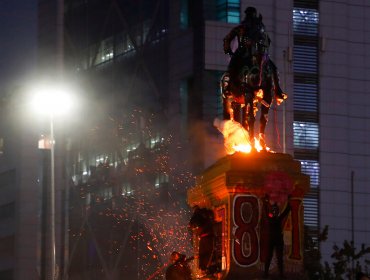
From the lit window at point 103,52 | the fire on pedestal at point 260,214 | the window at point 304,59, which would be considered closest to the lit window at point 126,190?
the lit window at point 103,52

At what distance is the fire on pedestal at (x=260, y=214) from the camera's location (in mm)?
20531

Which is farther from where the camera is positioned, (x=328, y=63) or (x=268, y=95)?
(x=328, y=63)

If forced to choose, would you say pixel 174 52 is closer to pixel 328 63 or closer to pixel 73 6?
pixel 328 63

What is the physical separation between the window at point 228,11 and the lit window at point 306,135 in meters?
8.42

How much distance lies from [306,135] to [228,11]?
1011 cm

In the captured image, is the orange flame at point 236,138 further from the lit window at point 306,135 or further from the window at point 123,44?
the window at point 123,44

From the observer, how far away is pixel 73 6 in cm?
10062

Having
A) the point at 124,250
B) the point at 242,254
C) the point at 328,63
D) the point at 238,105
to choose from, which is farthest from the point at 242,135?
the point at 124,250

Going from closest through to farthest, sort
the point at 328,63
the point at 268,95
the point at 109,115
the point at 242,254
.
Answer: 1. the point at 242,254
2. the point at 268,95
3. the point at 328,63
4. the point at 109,115

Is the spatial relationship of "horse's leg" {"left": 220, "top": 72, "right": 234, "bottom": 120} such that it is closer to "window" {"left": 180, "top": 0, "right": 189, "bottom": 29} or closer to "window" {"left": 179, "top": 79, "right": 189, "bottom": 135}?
"window" {"left": 179, "top": 79, "right": 189, "bottom": 135}

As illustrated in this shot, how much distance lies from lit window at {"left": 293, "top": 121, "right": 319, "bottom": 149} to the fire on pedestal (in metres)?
54.8

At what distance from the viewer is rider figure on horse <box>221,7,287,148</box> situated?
21.9m

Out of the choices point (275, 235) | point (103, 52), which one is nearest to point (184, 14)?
point (103, 52)

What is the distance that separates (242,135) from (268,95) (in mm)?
960
